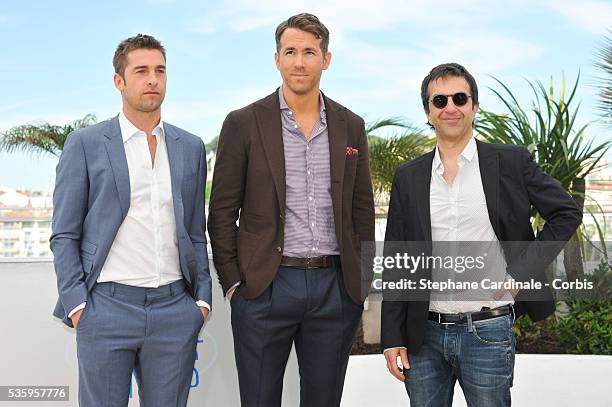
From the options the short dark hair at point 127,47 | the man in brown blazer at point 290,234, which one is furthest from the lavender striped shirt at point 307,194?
the short dark hair at point 127,47

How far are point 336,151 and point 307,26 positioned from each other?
0.52 meters

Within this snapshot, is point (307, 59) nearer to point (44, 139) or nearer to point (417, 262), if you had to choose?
point (417, 262)

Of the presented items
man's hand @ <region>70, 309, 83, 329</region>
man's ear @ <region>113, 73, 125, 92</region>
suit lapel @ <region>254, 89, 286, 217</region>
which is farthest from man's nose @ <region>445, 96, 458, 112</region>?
man's hand @ <region>70, 309, 83, 329</region>

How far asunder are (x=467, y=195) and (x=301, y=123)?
823mm

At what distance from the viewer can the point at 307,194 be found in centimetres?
283

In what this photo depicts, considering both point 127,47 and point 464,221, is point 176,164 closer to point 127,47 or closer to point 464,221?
point 127,47

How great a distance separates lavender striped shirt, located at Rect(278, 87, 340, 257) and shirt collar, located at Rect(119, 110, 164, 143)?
0.51 metres

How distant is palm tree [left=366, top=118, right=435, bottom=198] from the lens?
7070 mm

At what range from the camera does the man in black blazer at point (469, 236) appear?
7.81 ft

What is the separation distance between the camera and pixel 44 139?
37.2ft

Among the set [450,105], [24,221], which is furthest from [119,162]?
[24,221]

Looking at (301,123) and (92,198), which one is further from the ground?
(301,123)

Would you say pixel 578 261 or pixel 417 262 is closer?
pixel 417 262

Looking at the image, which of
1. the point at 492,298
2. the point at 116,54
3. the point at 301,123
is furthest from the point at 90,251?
the point at 492,298
